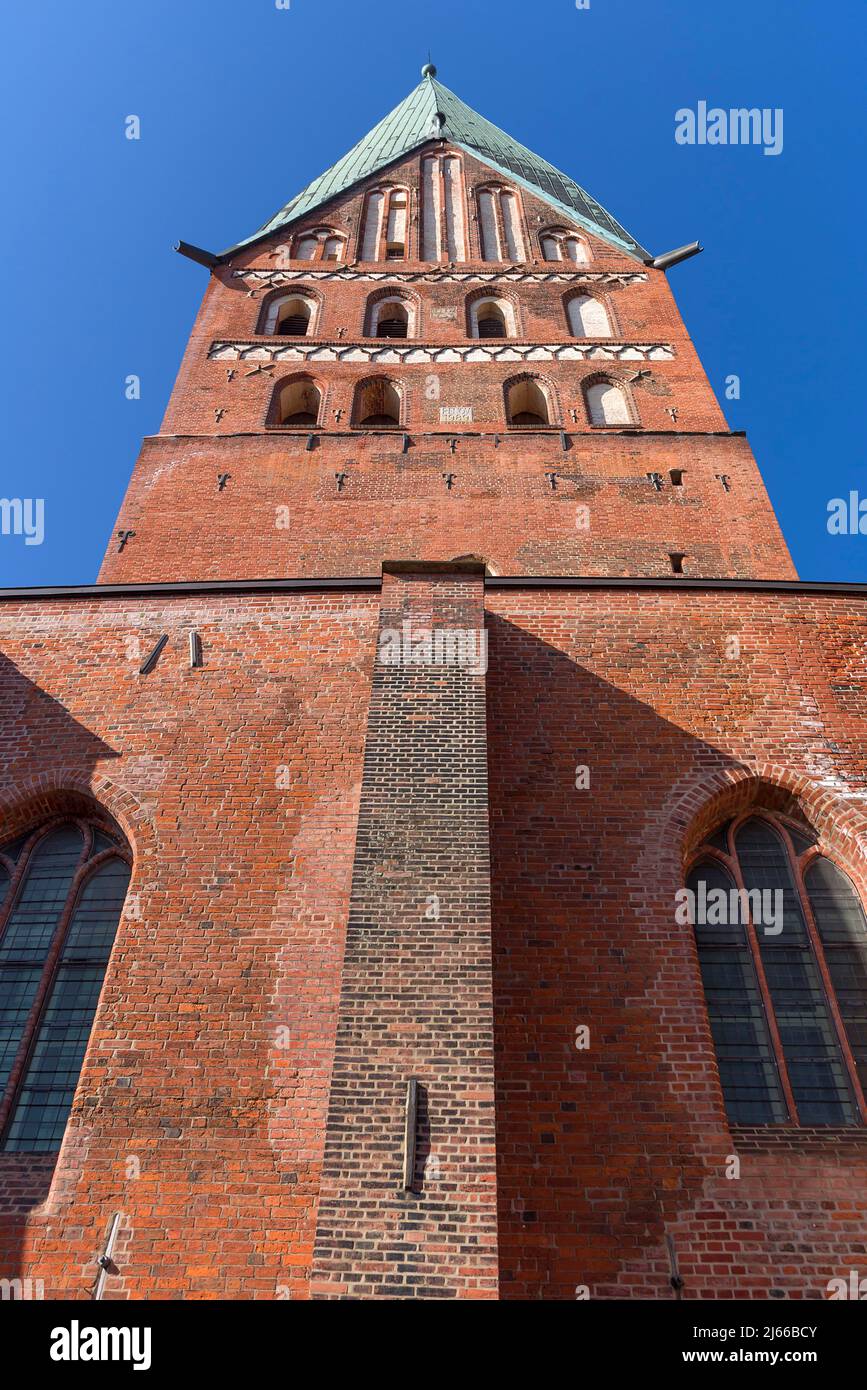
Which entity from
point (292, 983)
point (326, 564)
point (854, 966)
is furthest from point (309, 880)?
point (326, 564)

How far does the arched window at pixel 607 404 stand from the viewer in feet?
49.2

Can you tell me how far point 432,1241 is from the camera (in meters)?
4.64

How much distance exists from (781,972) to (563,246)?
56.4 feet

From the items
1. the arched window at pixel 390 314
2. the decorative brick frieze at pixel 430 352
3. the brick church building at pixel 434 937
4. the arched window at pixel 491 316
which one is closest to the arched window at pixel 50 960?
the brick church building at pixel 434 937

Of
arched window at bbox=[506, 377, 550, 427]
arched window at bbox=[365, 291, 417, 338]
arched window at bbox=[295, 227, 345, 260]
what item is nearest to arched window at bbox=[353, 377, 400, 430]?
arched window at bbox=[506, 377, 550, 427]

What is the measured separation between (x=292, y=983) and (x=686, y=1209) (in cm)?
278

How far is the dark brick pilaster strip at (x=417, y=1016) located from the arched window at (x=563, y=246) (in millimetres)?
14921

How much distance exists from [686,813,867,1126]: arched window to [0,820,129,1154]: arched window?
14.3 ft

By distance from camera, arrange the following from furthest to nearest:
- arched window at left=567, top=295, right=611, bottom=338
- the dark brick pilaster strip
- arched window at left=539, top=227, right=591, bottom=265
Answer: arched window at left=539, top=227, right=591, bottom=265
arched window at left=567, top=295, right=611, bottom=338
the dark brick pilaster strip

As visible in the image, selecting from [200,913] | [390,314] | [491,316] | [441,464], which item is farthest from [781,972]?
[390,314]

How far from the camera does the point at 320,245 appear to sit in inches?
778

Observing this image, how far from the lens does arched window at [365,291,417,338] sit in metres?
17.5

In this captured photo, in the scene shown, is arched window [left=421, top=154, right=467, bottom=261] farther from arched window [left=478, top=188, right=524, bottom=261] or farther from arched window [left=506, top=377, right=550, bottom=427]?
arched window [left=506, top=377, right=550, bottom=427]

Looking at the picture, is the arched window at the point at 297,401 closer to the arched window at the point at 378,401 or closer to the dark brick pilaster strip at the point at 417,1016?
the arched window at the point at 378,401
